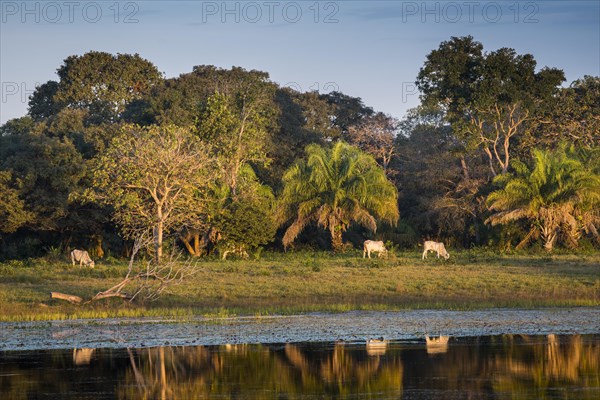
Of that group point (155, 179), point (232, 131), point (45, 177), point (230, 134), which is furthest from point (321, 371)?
point (45, 177)

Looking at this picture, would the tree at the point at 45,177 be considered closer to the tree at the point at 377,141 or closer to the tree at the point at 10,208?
the tree at the point at 10,208

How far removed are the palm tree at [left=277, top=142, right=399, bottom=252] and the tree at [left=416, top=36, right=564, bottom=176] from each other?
6.38 meters

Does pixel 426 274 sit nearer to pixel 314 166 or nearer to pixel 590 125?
pixel 314 166

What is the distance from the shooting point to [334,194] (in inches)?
1720

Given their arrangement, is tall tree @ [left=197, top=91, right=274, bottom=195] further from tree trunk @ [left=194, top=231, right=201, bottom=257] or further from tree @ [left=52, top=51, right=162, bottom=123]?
tree @ [left=52, top=51, right=162, bottom=123]

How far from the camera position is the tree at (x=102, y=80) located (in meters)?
71.0

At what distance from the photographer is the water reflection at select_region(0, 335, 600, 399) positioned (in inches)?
572

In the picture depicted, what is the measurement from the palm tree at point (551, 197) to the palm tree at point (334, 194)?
16.0 ft

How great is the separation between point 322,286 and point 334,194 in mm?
12496

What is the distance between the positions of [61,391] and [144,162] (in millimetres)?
24711

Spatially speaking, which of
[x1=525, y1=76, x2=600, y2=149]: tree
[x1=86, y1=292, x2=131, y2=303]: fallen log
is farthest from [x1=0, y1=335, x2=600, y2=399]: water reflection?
[x1=525, y1=76, x2=600, y2=149]: tree

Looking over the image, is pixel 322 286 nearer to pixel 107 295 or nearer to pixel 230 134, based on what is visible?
pixel 107 295

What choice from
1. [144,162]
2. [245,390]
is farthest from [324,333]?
[144,162]

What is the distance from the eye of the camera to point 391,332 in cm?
2159
